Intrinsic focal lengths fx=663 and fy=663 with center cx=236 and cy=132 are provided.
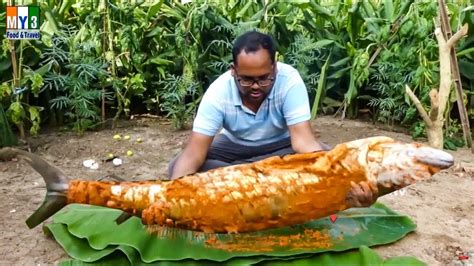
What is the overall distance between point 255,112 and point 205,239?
0.66 meters

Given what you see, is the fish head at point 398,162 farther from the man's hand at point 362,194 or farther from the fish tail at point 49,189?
the fish tail at point 49,189

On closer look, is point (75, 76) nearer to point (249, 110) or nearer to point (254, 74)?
point (249, 110)

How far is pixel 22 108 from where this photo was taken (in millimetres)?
4613

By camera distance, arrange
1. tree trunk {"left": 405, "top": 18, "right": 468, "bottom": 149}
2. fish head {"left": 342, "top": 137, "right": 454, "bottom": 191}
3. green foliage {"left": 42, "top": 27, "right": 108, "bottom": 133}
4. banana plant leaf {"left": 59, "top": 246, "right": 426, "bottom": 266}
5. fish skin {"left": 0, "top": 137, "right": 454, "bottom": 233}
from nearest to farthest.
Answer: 1. fish head {"left": 342, "top": 137, "right": 454, "bottom": 191}
2. fish skin {"left": 0, "top": 137, "right": 454, "bottom": 233}
3. banana plant leaf {"left": 59, "top": 246, "right": 426, "bottom": 266}
4. tree trunk {"left": 405, "top": 18, "right": 468, "bottom": 149}
5. green foliage {"left": 42, "top": 27, "right": 108, "bottom": 133}

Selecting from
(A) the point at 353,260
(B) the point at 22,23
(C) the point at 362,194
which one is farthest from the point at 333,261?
(B) the point at 22,23

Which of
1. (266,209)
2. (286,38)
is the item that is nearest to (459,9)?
(286,38)

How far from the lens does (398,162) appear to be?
2.44 metres

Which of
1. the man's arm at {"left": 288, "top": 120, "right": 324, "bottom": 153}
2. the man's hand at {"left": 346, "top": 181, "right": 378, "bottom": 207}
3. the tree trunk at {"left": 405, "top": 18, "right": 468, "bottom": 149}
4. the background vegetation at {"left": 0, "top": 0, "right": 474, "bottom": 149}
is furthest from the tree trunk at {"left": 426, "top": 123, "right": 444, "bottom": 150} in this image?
the man's hand at {"left": 346, "top": 181, "right": 378, "bottom": 207}

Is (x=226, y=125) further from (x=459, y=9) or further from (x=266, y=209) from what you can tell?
(x=459, y=9)

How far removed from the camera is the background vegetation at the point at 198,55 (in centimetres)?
491

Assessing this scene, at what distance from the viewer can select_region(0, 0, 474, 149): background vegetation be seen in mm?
4910

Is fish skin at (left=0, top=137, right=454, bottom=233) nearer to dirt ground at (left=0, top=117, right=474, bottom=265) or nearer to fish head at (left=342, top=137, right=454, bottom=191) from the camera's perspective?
fish head at (left=342, top=137, right=454, bottom=191)

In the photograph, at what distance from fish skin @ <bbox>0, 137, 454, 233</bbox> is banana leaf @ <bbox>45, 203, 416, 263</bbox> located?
185 mm

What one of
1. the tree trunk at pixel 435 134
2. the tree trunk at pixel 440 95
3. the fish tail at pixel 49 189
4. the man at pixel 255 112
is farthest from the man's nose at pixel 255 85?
the tree trunk at pixel 435 134
